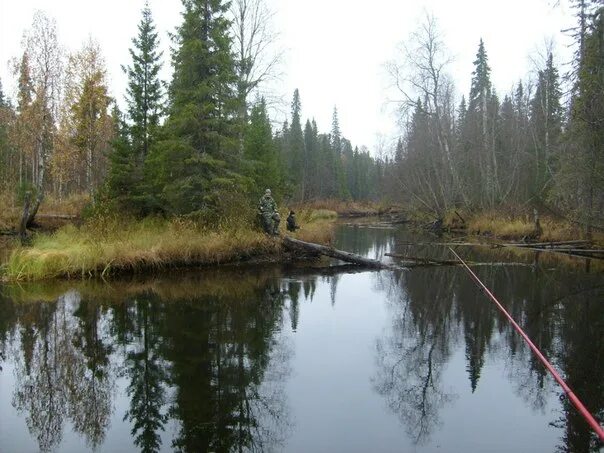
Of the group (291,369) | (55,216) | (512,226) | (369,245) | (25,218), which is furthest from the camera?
(55,216)

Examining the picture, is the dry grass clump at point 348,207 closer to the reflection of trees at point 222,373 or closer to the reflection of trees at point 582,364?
the reflection of trees at point 582,364

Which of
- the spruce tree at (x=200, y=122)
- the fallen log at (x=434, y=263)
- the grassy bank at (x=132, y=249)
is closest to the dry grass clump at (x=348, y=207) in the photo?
the spruce tree at (x=200, y=122)

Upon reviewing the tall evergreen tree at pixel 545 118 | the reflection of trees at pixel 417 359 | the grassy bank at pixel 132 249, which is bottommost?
the reflection of trees at pixel 417 359

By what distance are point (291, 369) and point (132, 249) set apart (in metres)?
9.21

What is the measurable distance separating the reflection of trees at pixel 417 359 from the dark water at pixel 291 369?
0.11ft

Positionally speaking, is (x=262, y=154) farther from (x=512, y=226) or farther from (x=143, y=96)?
(x=512, y=226)

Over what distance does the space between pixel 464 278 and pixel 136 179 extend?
14.4 metres

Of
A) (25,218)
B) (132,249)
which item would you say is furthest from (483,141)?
(25,218)

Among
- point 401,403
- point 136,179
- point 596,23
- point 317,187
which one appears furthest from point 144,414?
point 317,187

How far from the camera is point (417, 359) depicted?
300 inches

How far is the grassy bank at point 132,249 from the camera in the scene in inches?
535

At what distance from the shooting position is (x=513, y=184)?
34562mm

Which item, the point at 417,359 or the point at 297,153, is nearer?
the point at 417,359

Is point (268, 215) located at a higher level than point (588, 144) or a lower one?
lower
